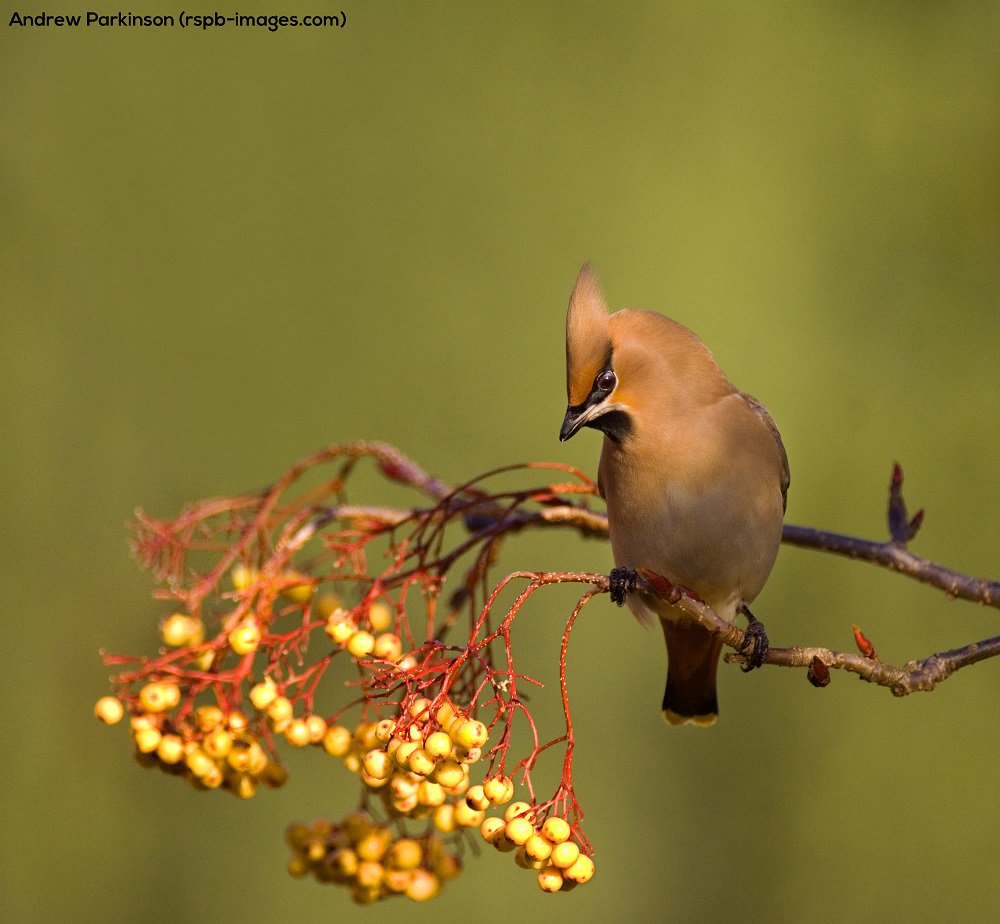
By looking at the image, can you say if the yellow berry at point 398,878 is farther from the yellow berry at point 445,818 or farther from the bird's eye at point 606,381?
the bird's eye at point 606,381

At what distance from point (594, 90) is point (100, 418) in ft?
9.24

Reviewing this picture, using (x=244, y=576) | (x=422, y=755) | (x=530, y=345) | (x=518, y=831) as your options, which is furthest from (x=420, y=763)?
(x=530, y=345)

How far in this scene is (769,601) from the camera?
5570 mm

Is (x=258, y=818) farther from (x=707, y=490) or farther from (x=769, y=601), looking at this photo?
(x=707, y=490)

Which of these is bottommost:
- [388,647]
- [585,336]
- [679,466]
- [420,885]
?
[420,885]

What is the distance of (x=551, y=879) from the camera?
2020 millimetres

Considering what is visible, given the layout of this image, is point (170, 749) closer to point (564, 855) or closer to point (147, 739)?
point (147, 739)

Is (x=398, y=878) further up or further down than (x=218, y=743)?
further down

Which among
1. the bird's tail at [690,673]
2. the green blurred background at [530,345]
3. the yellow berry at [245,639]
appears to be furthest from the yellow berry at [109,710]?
the green blurred background at [530,345]

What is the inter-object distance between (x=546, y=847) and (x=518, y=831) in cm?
5

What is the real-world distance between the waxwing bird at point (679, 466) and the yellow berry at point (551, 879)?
85 centimetres

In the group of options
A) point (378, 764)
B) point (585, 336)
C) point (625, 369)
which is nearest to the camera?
point (378, 764)

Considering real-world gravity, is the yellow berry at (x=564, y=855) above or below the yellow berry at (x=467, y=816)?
above

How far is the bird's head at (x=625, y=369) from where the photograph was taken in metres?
2.71
